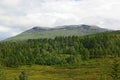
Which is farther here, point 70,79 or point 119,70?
point 70,79

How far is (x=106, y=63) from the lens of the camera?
Result: 600 ft

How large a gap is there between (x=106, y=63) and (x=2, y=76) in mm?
107850

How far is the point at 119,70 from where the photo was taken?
5619 cm

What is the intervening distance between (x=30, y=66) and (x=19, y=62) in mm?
10476

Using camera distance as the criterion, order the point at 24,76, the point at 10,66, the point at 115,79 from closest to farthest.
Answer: the point at 115,79, the point at 24,76, the point at 10,66

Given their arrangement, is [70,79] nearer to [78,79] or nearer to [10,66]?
[78,79]

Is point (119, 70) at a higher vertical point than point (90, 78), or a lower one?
higher

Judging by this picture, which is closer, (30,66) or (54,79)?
(54,79)

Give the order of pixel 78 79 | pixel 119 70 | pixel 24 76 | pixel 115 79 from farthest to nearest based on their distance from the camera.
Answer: pixel 78 79
pixel 24 76
pixel 119 70
pixel 115 79

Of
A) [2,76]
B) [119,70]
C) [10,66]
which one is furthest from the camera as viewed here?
[10,66]

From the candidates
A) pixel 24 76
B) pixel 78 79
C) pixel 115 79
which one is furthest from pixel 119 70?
pixel 78 79

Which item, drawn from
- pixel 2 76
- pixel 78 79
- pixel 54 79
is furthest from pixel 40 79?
pixel 2 76

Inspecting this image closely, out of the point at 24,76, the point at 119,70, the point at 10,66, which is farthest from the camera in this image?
the point at 10,66

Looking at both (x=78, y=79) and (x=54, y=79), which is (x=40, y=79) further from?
(x=78, y=79)
